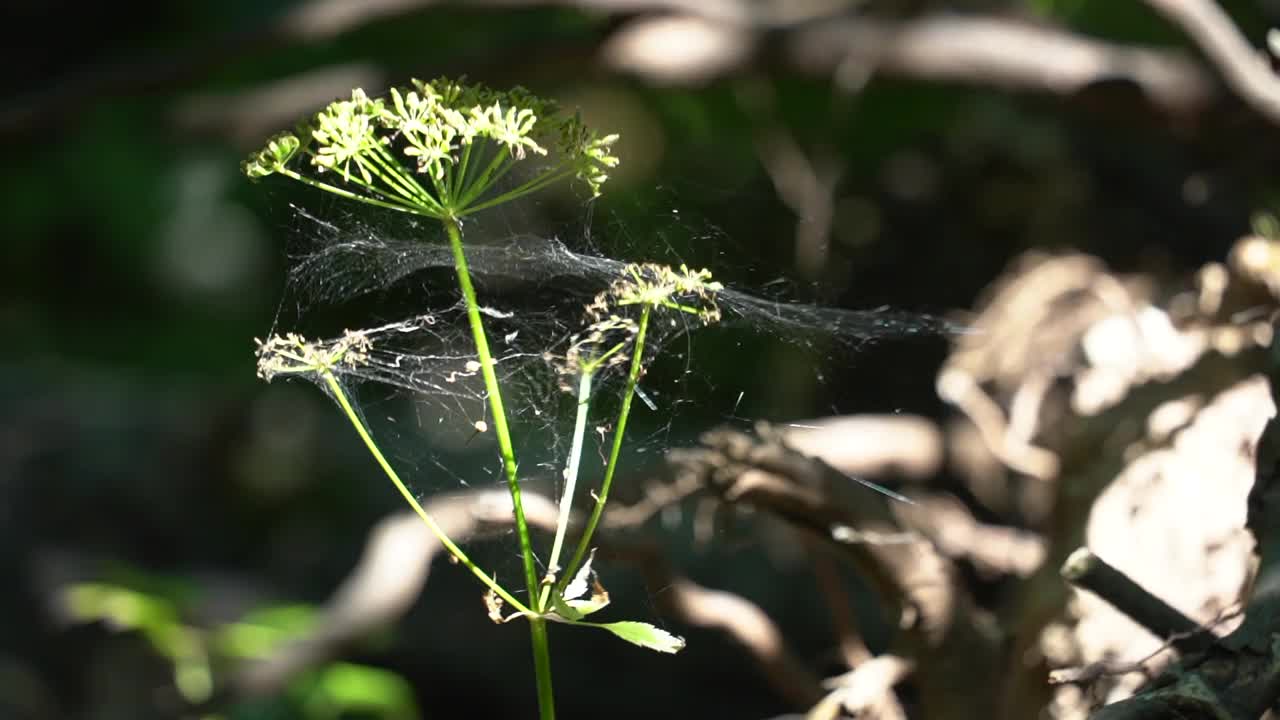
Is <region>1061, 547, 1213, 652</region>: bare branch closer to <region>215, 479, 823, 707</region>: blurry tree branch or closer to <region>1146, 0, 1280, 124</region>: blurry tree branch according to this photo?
<region>215, 479, 823, 707</region>: blurry tree branch

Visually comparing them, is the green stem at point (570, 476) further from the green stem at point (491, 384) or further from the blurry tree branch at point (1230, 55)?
the blurry tree branch at point (1230, 55)

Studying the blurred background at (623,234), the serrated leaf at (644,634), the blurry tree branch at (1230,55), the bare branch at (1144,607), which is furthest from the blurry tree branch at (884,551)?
the blurry tree branch at (1230,55)

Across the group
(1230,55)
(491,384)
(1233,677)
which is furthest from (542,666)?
(1230,55)

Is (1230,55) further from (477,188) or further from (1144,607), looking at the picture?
(477,188)

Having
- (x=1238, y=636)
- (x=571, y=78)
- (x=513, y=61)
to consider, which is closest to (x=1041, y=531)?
(x=1238, y=636)

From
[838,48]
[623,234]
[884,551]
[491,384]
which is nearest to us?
[491,384]

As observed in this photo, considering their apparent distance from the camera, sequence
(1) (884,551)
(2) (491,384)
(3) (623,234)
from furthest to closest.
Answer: (1) (884,551) < (3) (623,234) < (2) (491,384)
